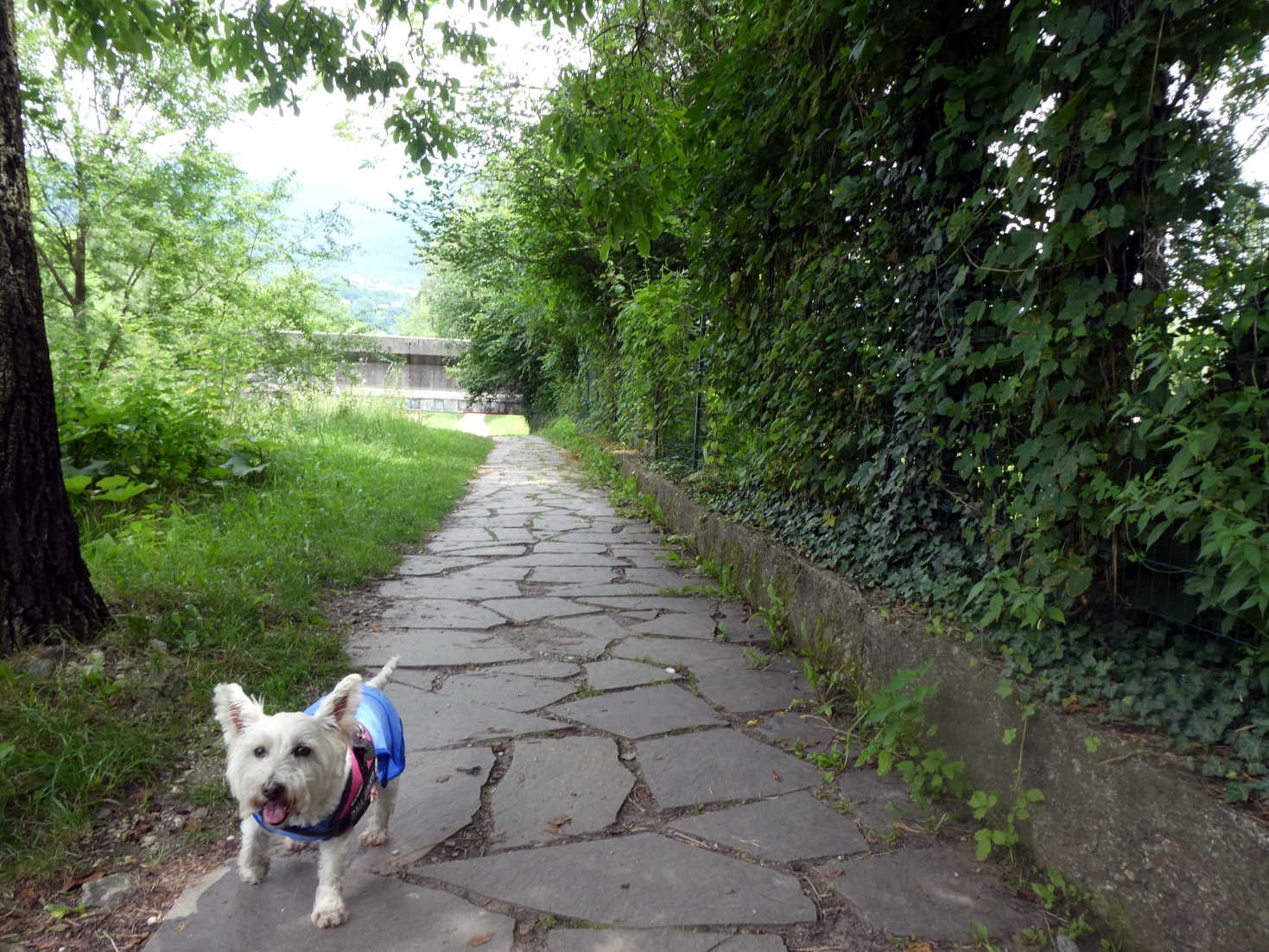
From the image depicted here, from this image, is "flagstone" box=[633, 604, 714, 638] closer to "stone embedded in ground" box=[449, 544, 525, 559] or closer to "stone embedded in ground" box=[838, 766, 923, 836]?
"stone embedded in ground" box=[838, 766, 923, 836]

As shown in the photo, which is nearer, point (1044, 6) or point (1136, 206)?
point (1136, 206)

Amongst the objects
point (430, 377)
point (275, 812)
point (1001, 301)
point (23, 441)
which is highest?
point (1001, 301)

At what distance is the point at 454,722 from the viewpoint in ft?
10.9

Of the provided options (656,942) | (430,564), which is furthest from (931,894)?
(430,564)

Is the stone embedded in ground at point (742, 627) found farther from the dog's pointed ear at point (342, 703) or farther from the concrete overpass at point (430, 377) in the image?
the concrete overpass at point (430, 377)

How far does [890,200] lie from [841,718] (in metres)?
2.53

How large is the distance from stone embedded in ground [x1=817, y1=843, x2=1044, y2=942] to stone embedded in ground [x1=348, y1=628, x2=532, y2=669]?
2.30m

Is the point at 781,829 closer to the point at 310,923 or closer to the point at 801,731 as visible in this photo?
the point at 801,731

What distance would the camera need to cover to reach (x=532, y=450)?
675 inches

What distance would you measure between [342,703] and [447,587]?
3.39 meters

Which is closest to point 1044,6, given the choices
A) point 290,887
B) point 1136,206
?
point 1136,206

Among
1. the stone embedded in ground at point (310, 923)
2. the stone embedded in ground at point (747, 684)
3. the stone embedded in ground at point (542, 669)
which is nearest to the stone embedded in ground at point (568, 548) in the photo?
the stone embedded in ground at point (542, 669)

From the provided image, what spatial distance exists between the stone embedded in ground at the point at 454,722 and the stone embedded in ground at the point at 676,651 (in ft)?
3.14

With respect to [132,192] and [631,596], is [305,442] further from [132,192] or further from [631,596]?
[132,192]
